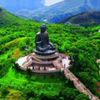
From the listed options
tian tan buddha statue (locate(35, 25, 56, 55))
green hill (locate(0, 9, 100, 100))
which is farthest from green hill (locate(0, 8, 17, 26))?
tian tan buddha statue (locate(35, 25, 56, 55))

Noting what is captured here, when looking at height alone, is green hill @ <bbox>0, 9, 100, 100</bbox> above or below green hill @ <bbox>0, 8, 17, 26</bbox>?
above

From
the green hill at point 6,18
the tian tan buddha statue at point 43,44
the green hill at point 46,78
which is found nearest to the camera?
the green hill at point 46,78

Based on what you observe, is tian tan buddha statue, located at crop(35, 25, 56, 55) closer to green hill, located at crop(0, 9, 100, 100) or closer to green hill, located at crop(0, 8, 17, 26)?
green hill, located at crop(0, 9, 100, 100)

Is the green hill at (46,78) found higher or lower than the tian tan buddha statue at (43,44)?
lower

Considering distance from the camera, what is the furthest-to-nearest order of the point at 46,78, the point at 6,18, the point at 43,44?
the point at 6,18 → the point at 43,44 → the point at 46,78

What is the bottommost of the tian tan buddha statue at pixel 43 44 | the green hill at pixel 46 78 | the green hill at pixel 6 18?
the green hill at pixel 6 18

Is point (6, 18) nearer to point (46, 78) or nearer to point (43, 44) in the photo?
point (43, 44)

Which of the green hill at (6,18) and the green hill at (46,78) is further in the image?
the green hill at (6,18)

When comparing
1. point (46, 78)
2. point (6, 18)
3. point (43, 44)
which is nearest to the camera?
point (46, 78)

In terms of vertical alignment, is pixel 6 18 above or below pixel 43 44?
below

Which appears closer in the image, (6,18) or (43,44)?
(43,44)

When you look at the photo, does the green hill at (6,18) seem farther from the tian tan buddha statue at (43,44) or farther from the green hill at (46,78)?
the tian tan buddha statue at (43,44)

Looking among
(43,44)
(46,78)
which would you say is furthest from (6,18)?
(46,78)

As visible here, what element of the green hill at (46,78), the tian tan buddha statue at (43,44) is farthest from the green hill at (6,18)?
the tian tan buddha statue at (43,44)
